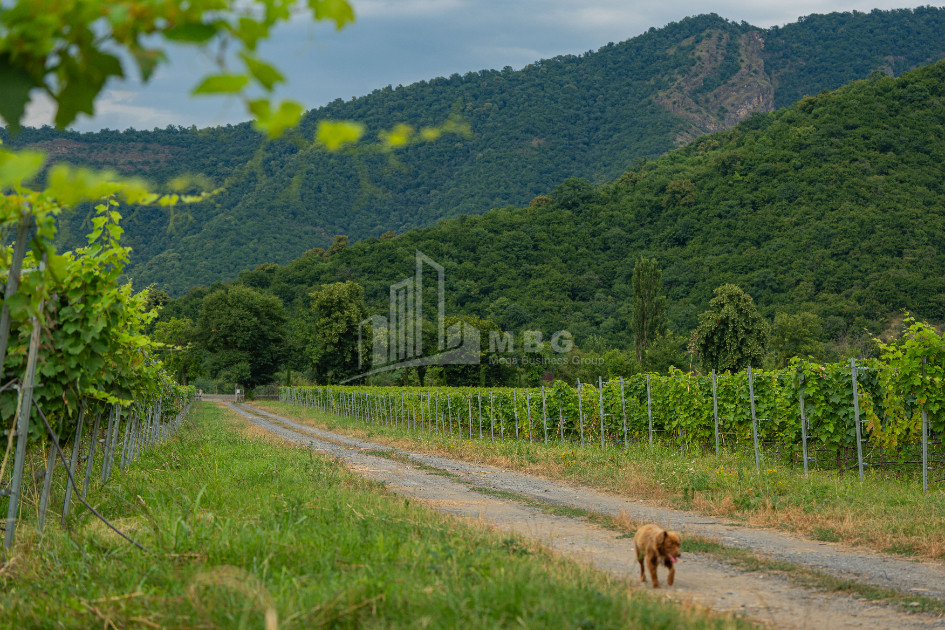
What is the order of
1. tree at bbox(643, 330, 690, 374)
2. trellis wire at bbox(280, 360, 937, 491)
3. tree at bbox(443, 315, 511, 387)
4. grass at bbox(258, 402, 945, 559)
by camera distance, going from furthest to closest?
tree at bbox(443, 315, 511, 387)
tree at bbox(643, 330, 690, 374)
trellis wire at bbox(280, 360, 937, 491)
grass at bbox(258, 402, 945, 559)

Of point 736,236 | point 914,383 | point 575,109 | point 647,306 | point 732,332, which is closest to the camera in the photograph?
point 914,383

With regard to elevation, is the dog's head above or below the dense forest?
below

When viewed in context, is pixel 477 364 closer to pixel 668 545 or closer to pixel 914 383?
pixel 914 383

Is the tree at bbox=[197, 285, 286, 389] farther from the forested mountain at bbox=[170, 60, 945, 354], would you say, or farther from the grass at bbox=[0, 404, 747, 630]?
the grass at bbox=[0, 404, 747, 630]

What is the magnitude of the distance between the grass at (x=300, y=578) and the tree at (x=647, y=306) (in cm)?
5025

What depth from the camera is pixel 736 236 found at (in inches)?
2362

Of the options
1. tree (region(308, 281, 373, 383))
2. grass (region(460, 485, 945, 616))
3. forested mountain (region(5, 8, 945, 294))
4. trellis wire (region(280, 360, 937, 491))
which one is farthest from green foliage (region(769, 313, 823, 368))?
forested mountain (region(5, 8, 945, 294))

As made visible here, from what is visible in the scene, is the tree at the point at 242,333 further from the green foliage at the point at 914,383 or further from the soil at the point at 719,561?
the green foliage at the point at 914,383

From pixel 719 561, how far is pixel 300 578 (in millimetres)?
4001

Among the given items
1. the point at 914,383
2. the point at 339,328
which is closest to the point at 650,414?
the point at 914,383

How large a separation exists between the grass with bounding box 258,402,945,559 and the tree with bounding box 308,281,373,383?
49.7 metres

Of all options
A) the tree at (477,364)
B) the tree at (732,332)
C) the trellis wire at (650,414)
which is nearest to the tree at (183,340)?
the tree at (477,364)

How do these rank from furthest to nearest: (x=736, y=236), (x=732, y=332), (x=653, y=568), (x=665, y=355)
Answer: (x=736, y=236)
(x=665, y=355)
(x=732, y=332)
(x=653, y=568)

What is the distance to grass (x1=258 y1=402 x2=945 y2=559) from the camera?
25.1 feet
